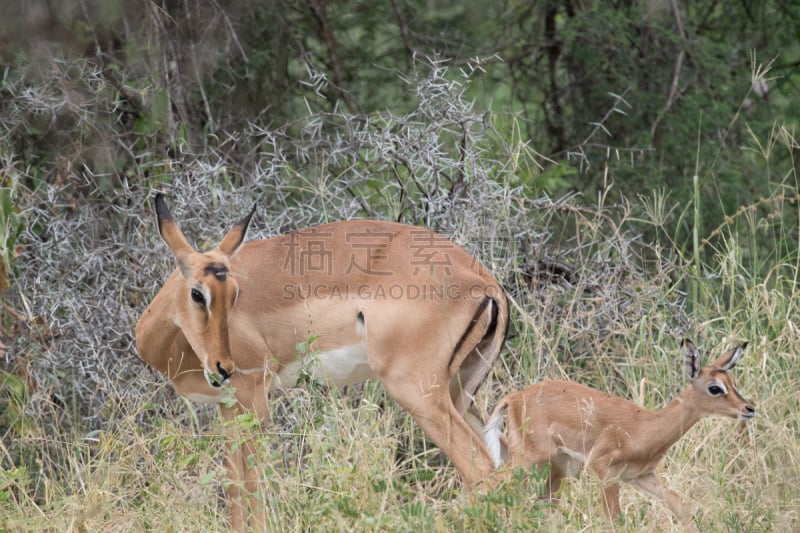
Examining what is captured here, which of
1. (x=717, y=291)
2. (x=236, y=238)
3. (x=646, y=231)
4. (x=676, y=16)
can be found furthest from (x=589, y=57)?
(x=236, y=238)

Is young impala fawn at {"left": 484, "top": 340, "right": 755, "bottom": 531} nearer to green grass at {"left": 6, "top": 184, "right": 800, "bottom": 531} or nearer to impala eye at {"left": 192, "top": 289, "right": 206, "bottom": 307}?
green grass at {"left": 6, "top": 184, "right": 800, "bottom": 531}

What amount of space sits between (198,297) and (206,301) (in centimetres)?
7

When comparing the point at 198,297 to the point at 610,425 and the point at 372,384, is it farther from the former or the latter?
the point at 610,425

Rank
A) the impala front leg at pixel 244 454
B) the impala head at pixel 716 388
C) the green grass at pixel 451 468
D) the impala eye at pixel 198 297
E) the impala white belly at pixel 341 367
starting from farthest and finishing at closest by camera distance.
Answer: the impala white belly at pixel 341 367 < the impala eye at pixel 198 297 < the impala front leg at pixel 244 454 < the impala head at pixel 716 388 < the green grass at pixel 451 468

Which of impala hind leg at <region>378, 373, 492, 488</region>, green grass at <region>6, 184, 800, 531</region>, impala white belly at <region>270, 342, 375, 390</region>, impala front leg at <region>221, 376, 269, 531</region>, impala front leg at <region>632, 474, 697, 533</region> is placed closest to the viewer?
green grass at <region>6, 184, 800, 531</region>

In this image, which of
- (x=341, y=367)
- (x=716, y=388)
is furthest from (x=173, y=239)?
(x=716, y=388)

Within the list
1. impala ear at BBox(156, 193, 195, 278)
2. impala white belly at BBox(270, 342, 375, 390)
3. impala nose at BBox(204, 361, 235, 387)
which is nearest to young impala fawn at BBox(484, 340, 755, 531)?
impala white belly at BBox(270, 342, 375, 390)

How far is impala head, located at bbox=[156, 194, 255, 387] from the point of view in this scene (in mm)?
4781

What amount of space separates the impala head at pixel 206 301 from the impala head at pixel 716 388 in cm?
198

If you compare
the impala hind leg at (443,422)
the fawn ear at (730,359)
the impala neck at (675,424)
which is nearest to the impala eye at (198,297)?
the impala hind leg at (443,422)

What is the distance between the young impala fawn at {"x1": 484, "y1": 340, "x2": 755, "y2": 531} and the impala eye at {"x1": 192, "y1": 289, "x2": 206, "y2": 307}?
1407 mm

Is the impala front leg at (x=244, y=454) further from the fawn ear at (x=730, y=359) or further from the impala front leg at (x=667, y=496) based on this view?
the fawn ear at (x=730, y=359)

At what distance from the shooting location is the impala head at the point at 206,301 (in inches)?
188

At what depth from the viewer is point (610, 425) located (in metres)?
4.60
